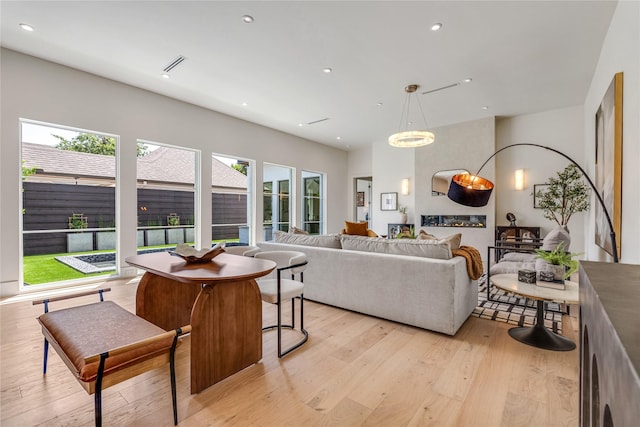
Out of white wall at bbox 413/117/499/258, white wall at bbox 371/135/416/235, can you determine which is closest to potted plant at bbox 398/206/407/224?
white wall at bbox 371/135/416/235

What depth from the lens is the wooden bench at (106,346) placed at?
1.32 meters

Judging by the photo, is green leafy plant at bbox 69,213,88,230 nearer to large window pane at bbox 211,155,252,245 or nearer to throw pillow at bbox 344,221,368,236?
large window pane at bbox 211,155,252,245

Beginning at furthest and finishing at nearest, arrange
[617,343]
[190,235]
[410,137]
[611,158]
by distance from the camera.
Result: [190,235] → [410,137] → [611,158] → [617,343]

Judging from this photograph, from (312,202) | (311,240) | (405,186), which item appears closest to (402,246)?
(311,240)

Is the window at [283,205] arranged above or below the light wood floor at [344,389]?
above

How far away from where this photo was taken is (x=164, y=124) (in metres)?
5.17

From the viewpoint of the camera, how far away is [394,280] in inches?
114

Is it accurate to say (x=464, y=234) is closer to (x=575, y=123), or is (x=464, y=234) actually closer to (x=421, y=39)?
(x=575, y=123)

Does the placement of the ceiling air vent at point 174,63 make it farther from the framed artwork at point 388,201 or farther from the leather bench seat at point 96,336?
the framed artwork at point 388,201

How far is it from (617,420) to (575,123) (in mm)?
7133

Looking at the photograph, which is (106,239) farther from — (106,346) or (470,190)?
(470,190)

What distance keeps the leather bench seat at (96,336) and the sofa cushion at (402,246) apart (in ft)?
7.10

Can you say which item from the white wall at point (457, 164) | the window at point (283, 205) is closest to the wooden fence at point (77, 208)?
the window at point (283, 205)

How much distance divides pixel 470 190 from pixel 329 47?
2.37 meters
